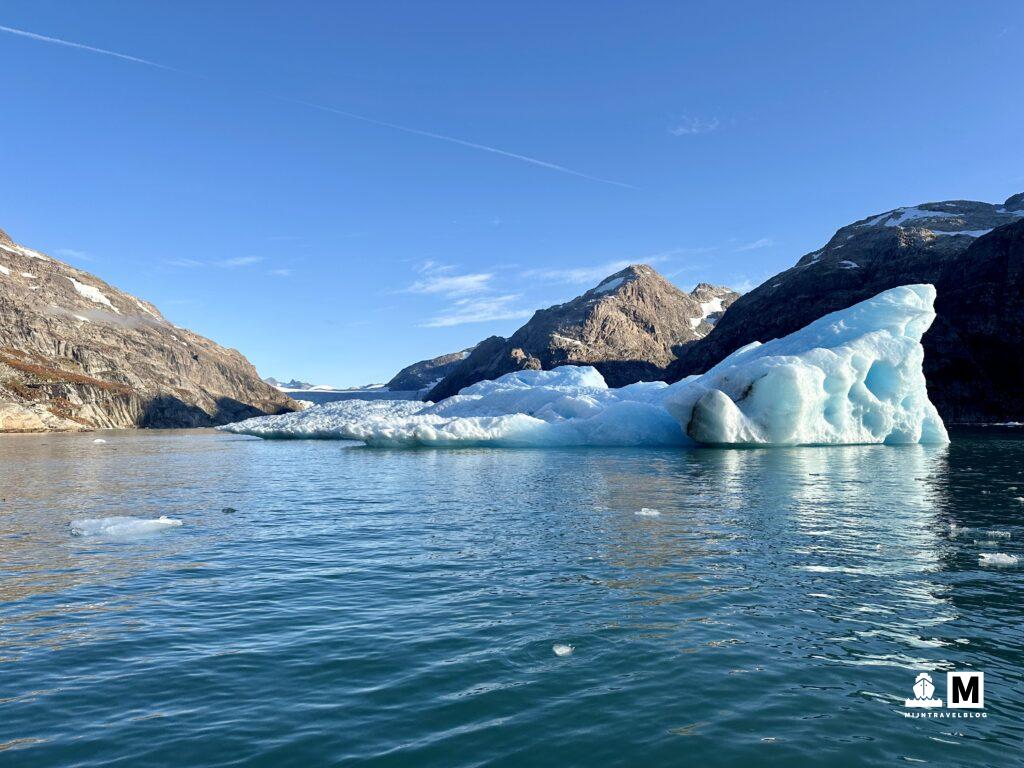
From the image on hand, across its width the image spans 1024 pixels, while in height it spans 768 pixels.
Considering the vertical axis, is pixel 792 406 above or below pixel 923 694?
above

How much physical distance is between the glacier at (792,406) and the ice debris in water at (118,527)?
94.6 feet

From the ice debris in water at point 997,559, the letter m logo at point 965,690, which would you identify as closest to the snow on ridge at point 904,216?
the ice debris in water at point 997,559

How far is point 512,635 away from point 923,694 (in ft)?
16.4

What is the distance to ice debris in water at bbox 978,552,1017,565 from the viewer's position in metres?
13.1

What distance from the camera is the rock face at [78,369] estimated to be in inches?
4803

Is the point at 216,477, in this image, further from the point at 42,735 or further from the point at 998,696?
the point at 998,696

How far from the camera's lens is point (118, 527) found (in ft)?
58.1

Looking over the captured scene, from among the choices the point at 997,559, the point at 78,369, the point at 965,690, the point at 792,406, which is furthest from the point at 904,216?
the point at 78,369

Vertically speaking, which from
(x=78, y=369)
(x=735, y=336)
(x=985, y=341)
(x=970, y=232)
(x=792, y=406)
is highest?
(x=970, y=232)

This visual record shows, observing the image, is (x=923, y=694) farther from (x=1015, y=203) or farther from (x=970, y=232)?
(x=1015, y=203)

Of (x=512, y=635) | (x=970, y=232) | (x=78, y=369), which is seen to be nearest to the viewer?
(x=512, y=635)

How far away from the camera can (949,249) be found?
5032 inches

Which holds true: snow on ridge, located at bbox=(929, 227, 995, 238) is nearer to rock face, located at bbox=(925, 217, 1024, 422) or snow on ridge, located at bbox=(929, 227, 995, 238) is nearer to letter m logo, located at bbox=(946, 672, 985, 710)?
rock face, located at bbox=(925, 217, 1024, 422)

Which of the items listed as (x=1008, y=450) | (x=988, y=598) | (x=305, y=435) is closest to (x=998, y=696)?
(x=988, y=598)
